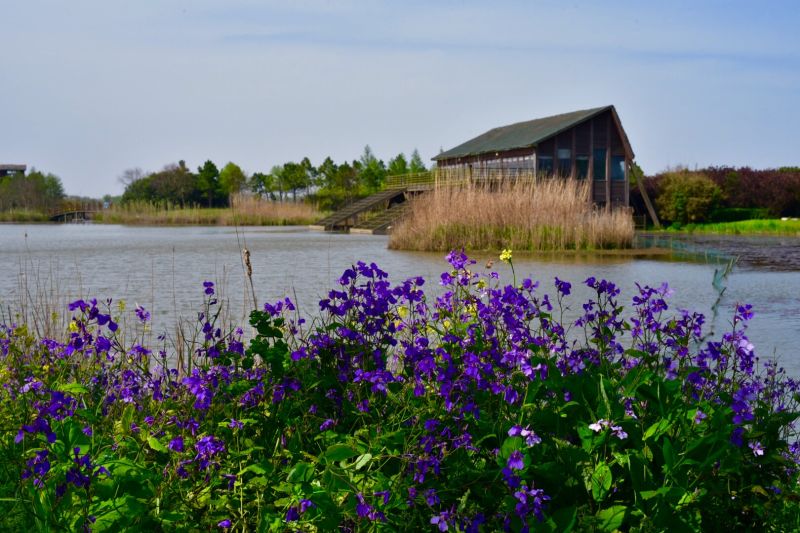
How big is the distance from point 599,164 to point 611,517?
35351 mm

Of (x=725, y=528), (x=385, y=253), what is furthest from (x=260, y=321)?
(x=385, y=253)

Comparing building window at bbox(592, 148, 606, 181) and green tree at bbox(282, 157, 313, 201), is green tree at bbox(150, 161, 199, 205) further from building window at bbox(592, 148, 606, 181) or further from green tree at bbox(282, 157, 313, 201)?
building window at bbox(592, 148, 606, 181)

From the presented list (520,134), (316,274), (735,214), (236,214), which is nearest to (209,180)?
(236,214)

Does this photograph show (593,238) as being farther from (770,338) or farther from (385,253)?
(770,338)

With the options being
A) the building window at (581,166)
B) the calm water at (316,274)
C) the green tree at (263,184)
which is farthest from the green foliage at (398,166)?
the calm water at (316,274)

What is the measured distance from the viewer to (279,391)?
9.89 ft

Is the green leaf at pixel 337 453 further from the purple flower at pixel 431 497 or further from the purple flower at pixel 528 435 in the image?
the purple flower at pixel 528 435

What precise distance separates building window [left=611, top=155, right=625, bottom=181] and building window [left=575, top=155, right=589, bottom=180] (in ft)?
3.79

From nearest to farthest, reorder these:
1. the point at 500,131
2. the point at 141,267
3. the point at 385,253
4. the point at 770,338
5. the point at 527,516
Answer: the point at 527,516 < the point at 770,338 < the point at 141,267 < the point at 385,253 < the point at 500,131

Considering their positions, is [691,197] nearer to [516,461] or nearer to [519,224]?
[519,224]

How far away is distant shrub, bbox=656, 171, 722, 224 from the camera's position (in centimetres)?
3541

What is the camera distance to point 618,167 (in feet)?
121

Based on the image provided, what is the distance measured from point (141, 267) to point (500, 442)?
13090 mm

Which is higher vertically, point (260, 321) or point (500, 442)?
point (260, 321)
